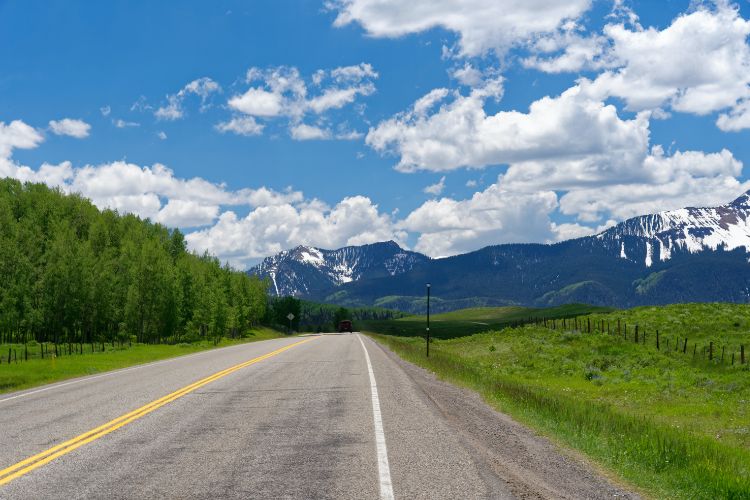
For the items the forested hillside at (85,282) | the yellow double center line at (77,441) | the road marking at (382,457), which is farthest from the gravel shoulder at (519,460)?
the forested hillside at (85,282)

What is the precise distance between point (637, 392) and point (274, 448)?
88.0 ft

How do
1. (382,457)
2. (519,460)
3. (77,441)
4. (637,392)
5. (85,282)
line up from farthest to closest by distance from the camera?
(85,282)
(637,392)
(77,441)
(519,460)
(382,457)

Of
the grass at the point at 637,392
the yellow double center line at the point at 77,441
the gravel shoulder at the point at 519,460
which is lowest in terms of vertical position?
the grass at the point at 637,392

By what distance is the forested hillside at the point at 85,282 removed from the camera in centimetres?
7675

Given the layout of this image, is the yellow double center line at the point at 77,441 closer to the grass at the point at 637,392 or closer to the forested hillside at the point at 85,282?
the grass at the point at 637,392

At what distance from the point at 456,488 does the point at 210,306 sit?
291 feet

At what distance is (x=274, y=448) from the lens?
Result: 401 inches

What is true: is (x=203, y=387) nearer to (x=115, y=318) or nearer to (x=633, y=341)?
(x=633, y=341)

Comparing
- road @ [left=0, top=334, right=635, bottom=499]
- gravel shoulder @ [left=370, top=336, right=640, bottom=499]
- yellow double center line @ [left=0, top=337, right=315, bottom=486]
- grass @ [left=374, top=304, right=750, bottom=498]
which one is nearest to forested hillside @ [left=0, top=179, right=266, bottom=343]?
grass @ [left=374, top=304, right=750, bottom=498]

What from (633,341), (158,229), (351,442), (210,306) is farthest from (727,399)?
(158,229)

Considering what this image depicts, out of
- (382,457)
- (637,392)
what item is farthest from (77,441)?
(637,392)

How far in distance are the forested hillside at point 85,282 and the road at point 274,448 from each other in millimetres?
55124

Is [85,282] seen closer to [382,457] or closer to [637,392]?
[637,392]

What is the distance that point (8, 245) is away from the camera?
259ft
